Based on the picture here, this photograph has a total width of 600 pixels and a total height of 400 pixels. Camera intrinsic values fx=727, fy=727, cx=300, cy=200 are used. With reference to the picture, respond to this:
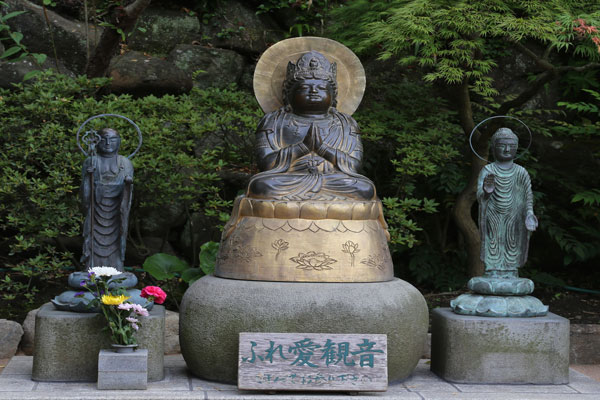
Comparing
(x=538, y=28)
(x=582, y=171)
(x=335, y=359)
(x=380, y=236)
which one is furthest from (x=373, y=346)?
(x=582, y=171)

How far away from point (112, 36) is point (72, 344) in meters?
4.52

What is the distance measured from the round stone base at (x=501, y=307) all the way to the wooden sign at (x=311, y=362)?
0.90 meters

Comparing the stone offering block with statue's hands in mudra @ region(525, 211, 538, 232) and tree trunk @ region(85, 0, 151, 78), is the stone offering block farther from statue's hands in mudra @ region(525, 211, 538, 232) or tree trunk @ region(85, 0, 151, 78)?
tree trunk @ region(85, 0, 151, 78)

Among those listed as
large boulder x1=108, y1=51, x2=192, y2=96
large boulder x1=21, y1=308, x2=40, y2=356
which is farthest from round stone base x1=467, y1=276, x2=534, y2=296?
large boulder x1=108, y1=51, x2=192, y2=96

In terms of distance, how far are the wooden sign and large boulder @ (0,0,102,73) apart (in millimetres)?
6225

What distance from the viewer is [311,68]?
575cm

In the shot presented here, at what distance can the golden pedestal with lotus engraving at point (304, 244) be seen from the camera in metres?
4.97

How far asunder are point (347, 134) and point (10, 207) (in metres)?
3.55

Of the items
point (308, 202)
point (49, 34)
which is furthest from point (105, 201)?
point (49, 34)

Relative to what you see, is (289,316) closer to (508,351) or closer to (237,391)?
(237,391)

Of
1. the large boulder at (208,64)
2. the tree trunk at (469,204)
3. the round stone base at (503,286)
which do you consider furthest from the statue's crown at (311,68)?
the large boulder at (208,64)

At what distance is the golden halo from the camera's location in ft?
19.6

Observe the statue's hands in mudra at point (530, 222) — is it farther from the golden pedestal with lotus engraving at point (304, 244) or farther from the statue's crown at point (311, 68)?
the statue's crown at point (311, 68)

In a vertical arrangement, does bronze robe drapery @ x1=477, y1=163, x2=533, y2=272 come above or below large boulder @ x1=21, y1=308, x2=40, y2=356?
above
